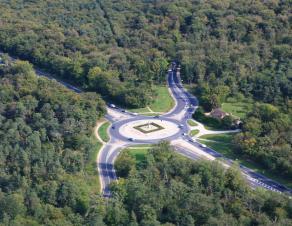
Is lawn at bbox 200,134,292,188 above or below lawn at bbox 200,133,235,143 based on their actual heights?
below

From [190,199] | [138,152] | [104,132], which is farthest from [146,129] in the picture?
[190,199]

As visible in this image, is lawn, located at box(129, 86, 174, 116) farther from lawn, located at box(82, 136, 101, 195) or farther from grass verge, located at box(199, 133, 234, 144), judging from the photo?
lawn, located at box(82, 136, 101, 195)

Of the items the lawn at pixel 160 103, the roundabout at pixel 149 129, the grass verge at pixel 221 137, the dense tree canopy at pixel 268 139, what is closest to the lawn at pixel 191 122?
the roundabout at pixel 149 129

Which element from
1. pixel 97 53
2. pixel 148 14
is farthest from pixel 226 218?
pixel 148 14

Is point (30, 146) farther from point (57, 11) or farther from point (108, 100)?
point (57, 11)

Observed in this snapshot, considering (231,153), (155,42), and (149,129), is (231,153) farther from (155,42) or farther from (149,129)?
(155,42)

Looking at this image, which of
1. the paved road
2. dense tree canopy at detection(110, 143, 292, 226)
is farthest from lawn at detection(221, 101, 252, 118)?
dense tree canopy at detection(110, 143, 292, 226)

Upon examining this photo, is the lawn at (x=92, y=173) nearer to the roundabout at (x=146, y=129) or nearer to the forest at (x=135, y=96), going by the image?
the forest at (x=135, y=96)
